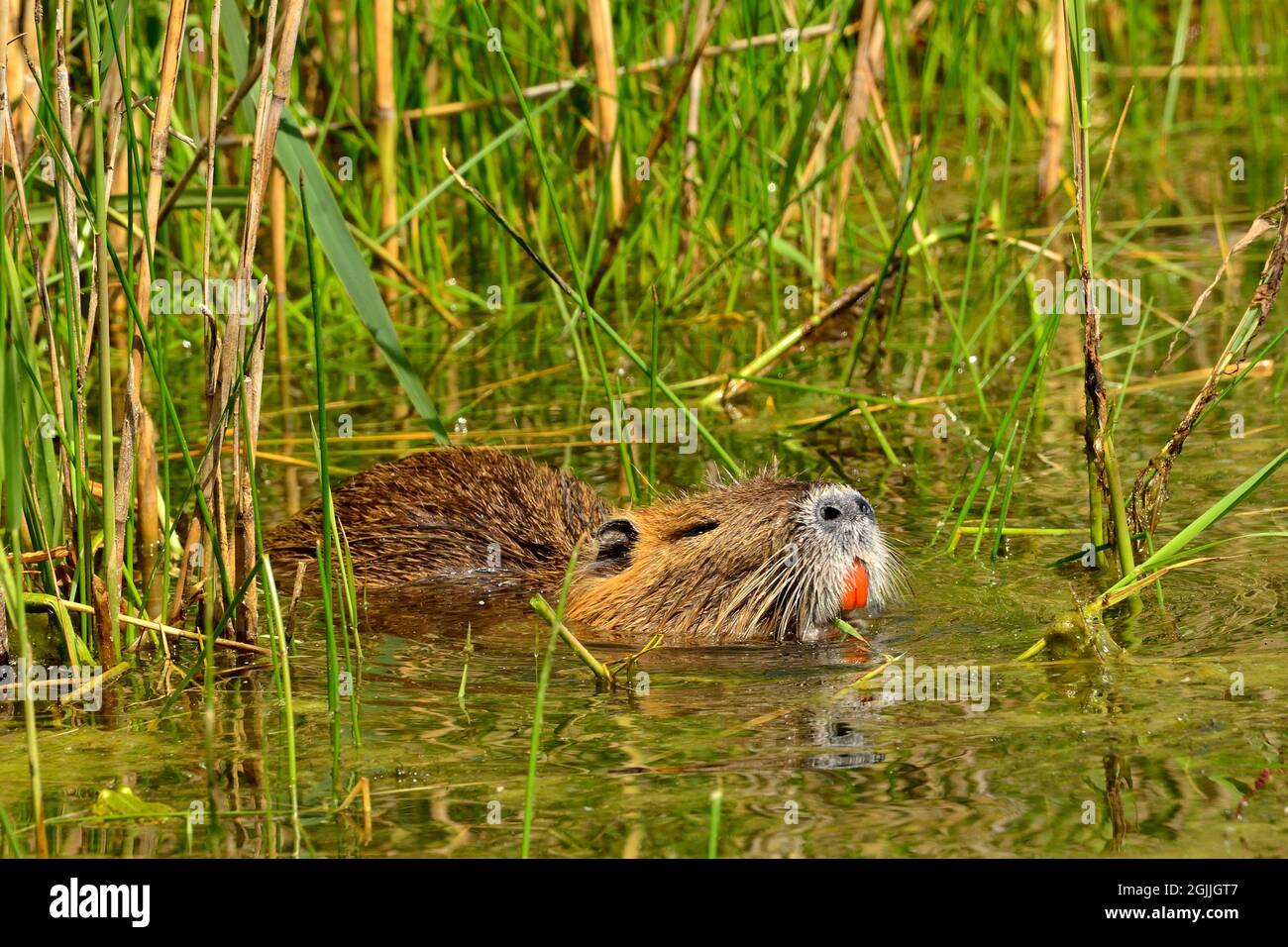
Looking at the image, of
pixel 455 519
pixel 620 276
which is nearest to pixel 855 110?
pixel 620 276

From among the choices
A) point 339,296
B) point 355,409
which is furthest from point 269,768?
point 339,296

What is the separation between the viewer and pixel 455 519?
4383mm

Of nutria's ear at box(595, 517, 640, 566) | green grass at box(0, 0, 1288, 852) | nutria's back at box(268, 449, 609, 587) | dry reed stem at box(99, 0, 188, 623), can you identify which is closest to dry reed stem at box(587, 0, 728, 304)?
green grass at box(0, 0, 1288, 852)

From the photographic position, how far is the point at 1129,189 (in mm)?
7715

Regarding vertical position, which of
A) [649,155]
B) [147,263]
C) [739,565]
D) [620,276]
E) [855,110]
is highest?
[855,110]

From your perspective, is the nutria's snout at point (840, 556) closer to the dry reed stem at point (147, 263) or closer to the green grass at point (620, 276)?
the green grass at point (620, 276)

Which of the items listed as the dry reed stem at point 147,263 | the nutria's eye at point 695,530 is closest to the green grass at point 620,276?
the dry reed stem at point 147,263

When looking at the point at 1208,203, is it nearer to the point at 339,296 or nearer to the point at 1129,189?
the point at 1129,189

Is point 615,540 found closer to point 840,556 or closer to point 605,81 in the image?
point 840,556

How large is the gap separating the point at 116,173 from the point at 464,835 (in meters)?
3.37

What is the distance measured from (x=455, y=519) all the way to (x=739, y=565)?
0.84 m

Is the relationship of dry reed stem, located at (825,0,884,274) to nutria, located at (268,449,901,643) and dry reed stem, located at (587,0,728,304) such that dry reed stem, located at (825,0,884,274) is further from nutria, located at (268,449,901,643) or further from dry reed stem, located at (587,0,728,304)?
nutria, located at (268,449,901,643)

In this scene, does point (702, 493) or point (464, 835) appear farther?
point (702, 493)

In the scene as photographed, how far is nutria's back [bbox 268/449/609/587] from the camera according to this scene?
4.27 metres
